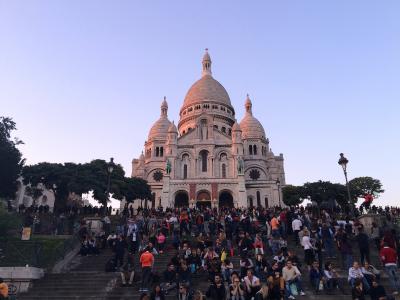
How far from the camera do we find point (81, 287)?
42.7 feet

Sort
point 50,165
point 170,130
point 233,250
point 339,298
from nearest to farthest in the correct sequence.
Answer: point 339,298, point 233,250, point 50,165, point 170,130

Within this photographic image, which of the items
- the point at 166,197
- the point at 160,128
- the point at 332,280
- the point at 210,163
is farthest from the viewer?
the point at 160,128

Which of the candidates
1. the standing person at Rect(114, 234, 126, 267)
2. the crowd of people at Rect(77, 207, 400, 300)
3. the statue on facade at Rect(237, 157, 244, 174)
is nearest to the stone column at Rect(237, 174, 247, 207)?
the statue on facade at Rect(237, 157, 244, 174)

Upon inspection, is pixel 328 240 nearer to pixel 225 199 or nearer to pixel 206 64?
→ pixel 225 199

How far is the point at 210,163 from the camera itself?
49344 millimetres

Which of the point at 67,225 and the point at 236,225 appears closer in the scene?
the point at 236,225

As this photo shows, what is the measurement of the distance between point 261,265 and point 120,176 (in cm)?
3013

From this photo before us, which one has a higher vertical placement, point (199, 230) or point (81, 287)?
point (199, 230)

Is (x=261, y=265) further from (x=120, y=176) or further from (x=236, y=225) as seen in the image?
(x=120, y=176)

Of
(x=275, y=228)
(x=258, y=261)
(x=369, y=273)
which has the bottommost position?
(x=369, y=273)

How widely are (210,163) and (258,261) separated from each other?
3625 cm

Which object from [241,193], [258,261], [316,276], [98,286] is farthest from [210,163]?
[316,276]

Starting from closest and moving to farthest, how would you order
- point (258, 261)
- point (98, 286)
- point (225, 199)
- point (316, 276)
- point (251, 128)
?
point (316, 276) < point (98, 286) < point (258, 261) < point (225, 199) < point (251, 128)

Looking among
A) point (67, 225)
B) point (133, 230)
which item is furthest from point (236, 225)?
point (67, 225)
